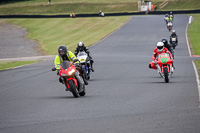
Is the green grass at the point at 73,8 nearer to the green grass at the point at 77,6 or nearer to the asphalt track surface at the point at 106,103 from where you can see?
the green grass at the point at 77,6

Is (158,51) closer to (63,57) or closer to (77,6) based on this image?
(63,57)

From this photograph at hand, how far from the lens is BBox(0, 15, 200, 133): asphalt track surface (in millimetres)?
7750

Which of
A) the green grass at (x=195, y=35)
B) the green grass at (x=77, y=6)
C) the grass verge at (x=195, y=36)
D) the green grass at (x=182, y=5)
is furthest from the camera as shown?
the green grass at (x=77, y=6)

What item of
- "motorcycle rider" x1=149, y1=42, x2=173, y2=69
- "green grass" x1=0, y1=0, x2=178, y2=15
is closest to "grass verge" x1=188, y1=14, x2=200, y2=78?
"motorcycle rider" x1=149, y1=42, x2=173, y2=69

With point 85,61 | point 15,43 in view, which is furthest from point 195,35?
point 85,61

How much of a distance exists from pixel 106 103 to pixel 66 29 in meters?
47.7

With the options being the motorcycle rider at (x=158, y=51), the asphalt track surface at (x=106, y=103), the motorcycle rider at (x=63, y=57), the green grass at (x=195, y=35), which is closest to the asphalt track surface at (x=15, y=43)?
the green grass at (x=195, y=35)

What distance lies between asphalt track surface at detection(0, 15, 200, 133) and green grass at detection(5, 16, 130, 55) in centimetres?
1915

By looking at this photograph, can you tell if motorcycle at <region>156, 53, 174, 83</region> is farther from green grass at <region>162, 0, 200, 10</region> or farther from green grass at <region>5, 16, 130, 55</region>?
green grass at <region>162, 0, 200, 10</region>

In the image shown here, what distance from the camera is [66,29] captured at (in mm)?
57844

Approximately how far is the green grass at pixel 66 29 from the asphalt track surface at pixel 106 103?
1915 centimetres

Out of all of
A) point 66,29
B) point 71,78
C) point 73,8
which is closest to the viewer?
point 71,78

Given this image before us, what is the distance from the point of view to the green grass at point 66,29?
1736 inches

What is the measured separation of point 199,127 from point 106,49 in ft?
89.6
